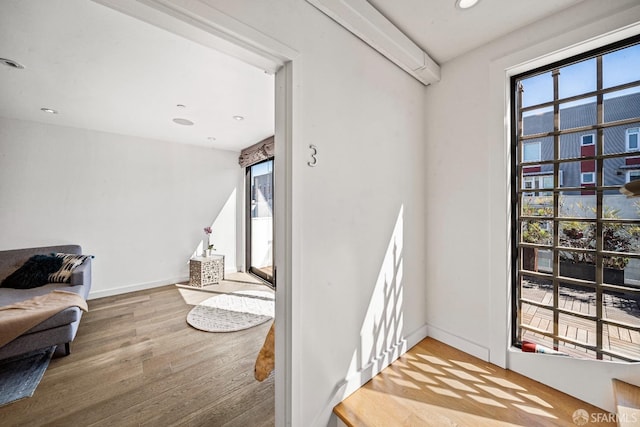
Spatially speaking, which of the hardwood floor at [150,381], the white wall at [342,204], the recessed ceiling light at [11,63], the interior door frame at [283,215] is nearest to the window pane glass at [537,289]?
the white wall at [342,204]

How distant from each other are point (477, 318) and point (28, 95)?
4649 millimetres

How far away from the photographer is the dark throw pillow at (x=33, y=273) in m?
2.63

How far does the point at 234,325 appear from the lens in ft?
8.67

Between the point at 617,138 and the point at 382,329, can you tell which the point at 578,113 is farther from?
the point at 382,329

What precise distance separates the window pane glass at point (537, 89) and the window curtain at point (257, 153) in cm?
295

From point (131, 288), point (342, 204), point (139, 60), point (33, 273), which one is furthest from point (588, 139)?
point (131, 288)

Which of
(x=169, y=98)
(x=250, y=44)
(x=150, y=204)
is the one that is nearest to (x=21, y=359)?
(x=150, y=204)

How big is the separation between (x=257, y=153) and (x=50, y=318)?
3.11 m

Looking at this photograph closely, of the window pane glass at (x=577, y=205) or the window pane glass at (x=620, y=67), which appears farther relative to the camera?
the window pane glass at (x=577, y=205)

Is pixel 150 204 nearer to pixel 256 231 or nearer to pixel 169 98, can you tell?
pixel 256 231

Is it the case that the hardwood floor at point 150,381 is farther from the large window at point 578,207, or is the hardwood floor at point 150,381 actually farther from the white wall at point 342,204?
the large window at point 578,207

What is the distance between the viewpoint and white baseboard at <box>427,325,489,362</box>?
1.79 meters

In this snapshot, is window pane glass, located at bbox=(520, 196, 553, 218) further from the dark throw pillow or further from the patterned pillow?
the dark throw pillow

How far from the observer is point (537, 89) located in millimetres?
1650
